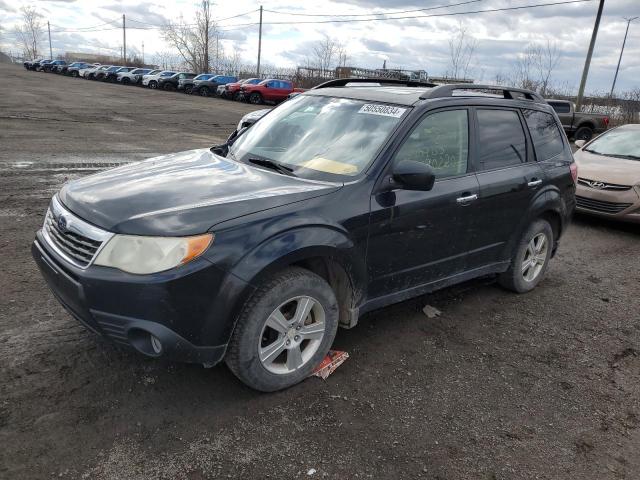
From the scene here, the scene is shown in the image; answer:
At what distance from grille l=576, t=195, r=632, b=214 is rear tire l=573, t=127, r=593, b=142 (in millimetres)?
14799

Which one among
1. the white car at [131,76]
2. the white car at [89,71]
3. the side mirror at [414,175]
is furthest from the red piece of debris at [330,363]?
the white car at [89,71]

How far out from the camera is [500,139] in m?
4.35

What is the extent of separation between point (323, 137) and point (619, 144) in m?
7.06

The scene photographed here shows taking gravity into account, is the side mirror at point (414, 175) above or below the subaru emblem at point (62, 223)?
above

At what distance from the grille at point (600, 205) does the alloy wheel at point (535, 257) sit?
3.19m

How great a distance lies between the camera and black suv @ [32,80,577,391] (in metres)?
2.64

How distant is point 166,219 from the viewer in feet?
8.86

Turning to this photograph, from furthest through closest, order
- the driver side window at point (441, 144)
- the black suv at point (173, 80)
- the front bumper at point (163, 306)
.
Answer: the black suv at point (173, 80) → the driver side window at point (441, 144) → the front bumper at point (163, 306)

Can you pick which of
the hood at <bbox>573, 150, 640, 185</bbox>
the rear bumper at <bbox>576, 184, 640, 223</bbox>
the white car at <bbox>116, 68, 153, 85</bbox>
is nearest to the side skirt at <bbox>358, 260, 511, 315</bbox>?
the rear bumper at <bbox>576, 184, 640, 223</bbox>

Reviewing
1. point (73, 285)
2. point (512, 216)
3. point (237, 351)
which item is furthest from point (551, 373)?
point (73, 285)

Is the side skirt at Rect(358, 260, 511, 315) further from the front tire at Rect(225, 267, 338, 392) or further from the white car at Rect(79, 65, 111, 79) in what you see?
the white car at Rect(79, 65, 111, 79)

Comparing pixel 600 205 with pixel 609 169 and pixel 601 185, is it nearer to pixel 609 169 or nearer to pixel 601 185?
pixel 601 185

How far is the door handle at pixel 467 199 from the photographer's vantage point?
3846 mm

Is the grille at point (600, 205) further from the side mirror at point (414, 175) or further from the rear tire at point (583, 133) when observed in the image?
the rear tire at point (583, 133)
